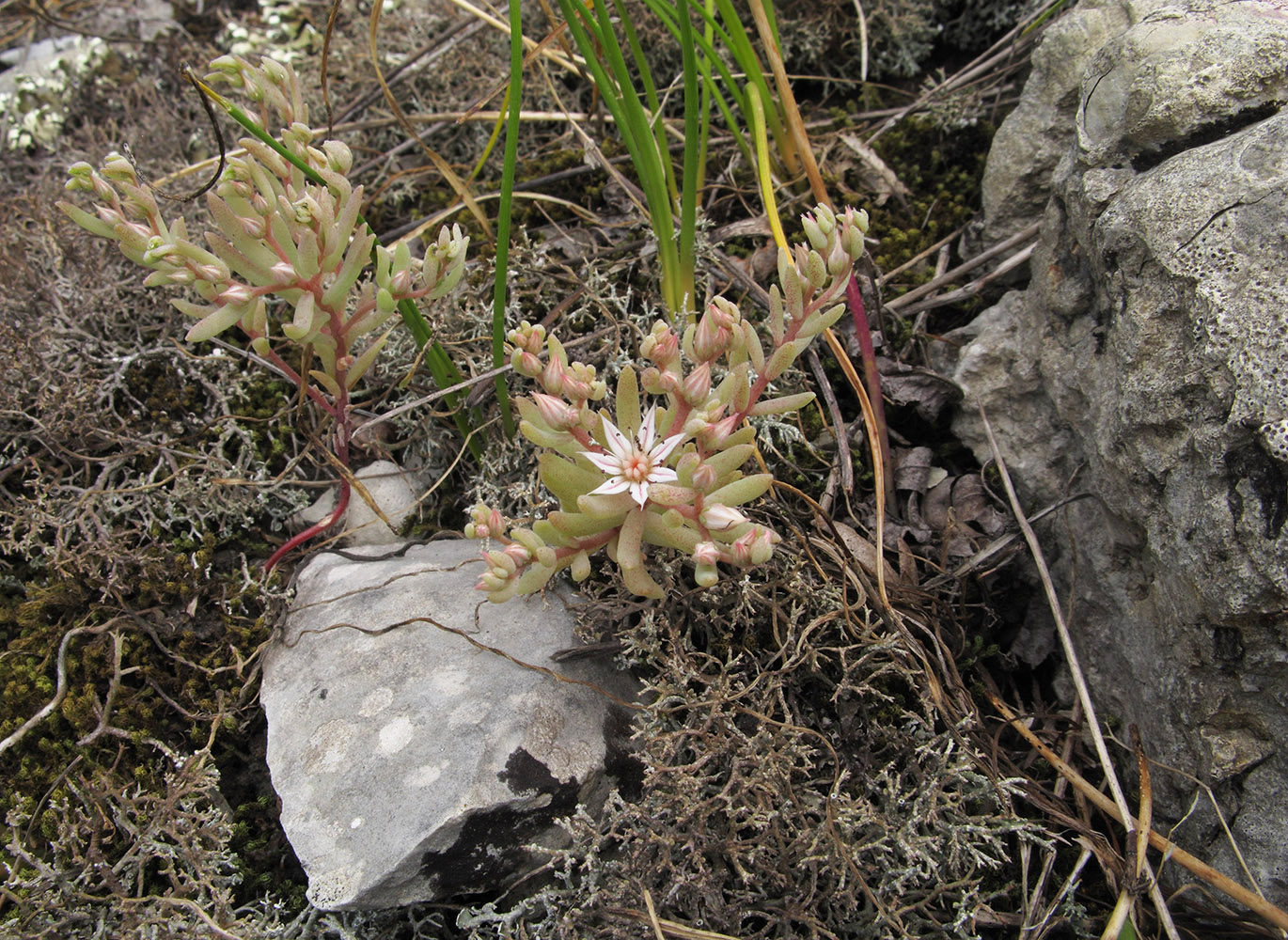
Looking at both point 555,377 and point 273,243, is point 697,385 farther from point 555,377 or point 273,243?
point 273,243

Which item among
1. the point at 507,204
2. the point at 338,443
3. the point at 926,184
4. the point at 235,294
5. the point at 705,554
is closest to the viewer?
the point at 705,554

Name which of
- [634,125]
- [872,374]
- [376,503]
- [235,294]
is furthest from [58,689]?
[872,374]

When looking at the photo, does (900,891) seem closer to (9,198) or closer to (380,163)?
(380,163)

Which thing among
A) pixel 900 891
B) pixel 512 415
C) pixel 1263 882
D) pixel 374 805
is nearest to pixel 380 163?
A: pixel 512 415

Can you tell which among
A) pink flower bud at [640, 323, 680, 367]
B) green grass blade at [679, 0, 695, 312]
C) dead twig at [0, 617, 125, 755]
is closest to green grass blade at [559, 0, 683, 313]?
green grass blade at [679, 0, 695, 312]

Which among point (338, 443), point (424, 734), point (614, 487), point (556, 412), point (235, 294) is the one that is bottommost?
point (424, 734)

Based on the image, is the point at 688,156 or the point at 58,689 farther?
the point at 688,156

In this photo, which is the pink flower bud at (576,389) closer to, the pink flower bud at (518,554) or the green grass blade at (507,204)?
the pink flower bud at (518,554)
